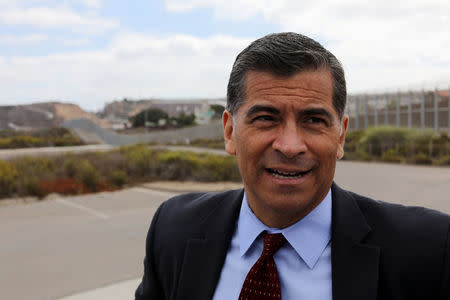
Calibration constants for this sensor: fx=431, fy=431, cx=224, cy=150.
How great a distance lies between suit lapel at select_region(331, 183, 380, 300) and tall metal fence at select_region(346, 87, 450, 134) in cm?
3169

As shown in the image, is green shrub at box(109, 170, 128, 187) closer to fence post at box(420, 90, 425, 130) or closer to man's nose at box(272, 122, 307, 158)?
man's nose at box(272, 122, 307, 158)

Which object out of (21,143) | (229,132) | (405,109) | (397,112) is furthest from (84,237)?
(397,112)

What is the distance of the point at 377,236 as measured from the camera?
1.48 m

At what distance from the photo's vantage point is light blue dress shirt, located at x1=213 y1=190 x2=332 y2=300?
1.47 meters

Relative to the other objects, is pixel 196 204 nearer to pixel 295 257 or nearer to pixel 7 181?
pixel 295 257

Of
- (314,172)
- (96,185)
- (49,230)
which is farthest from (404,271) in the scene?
(96,185)

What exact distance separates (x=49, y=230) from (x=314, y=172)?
7.32 m

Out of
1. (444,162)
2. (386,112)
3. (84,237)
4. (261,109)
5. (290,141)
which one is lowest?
(444,162)

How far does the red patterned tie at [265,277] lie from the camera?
4.76 feet

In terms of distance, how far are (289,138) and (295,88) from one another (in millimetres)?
172

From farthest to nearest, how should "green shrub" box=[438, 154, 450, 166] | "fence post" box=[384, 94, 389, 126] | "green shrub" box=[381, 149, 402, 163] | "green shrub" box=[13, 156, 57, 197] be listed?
1. "fence post" box=[384, 94, 389, 126]
2. "green shrub" box=[381, 149, 402, 163]
3. "green shrub" box=[438, 154, 450, 166]
4. "green shrub" box=[13, 156, 57, 197]

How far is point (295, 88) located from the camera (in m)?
1.45

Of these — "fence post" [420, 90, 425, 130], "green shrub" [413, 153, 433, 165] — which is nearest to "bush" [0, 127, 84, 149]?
"green shrub" [413, 153, 433, 165]

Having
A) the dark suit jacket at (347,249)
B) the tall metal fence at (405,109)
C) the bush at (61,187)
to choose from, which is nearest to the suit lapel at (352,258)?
the dark suit jacket at (347,249)
